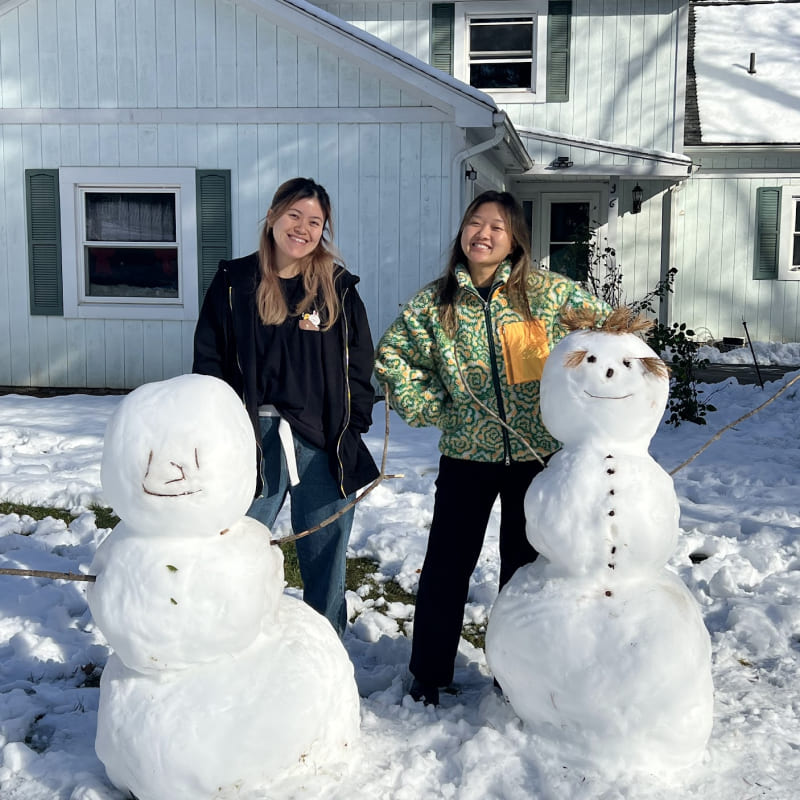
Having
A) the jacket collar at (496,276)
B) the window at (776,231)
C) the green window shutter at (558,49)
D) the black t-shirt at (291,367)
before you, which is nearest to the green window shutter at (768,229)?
the window at (776,231)

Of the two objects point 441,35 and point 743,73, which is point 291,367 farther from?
point 743,73

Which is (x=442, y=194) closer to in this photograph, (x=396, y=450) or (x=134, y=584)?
(x=396, y=450)

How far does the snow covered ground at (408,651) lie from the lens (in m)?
2.47

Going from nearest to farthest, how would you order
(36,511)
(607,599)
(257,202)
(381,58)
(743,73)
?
1. (607,599)
2. (36,511)
3. (381,58)
4. (257,202)
5. (743,73)

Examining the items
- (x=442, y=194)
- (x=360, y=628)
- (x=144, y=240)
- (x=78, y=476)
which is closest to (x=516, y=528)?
(x=360, y=628)

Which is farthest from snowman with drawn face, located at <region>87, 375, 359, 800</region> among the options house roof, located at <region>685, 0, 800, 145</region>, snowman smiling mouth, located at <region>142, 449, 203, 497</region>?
house roof, located at <region>685, 0, 800, 145</region>

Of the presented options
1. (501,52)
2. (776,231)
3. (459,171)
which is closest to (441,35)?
(501,52)

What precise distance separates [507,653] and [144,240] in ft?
26.9

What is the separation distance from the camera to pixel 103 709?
7.77ft

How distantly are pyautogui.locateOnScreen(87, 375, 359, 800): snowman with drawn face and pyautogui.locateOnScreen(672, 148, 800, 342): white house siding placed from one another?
43.3 feet

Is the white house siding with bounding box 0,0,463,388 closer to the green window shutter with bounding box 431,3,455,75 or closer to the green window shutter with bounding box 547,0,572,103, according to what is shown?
the green window shutter with bounding box 431,3,455,75

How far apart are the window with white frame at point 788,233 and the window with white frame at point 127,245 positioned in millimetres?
9306

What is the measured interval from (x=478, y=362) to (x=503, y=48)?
1197 centimetres

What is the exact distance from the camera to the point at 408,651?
3660 millimetres
